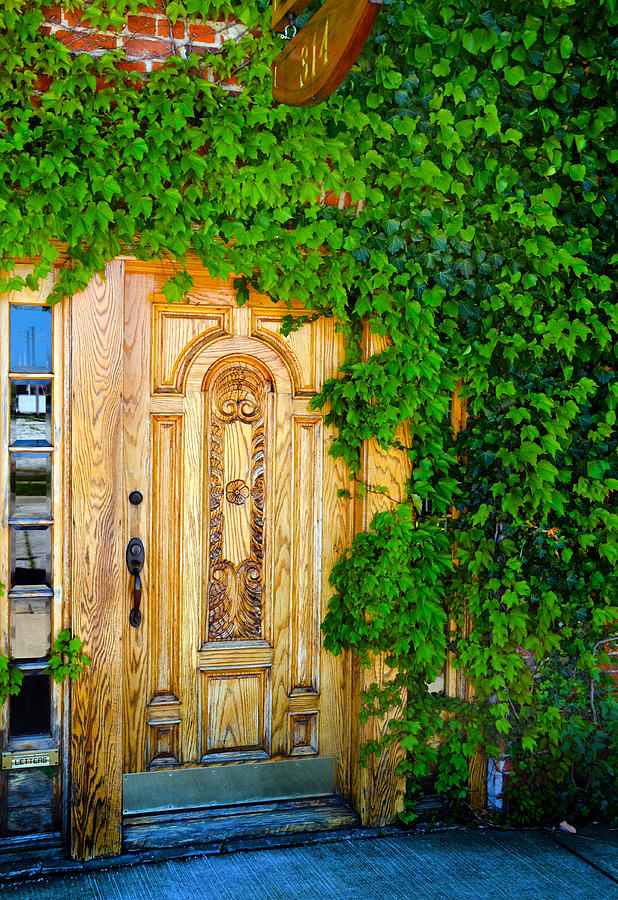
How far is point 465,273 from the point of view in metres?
Result: 3.49

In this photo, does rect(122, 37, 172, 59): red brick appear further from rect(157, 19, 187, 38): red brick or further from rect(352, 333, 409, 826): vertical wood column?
rect(352, 333, 409, 826): vertical wood column

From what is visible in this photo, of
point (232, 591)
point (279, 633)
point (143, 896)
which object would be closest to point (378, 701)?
point (279, 633)

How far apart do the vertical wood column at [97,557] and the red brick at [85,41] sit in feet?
2.57

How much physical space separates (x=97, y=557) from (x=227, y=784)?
1.17 m

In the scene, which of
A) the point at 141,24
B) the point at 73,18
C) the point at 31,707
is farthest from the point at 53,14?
the point at 31,707

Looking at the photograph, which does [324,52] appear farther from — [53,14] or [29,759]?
[29,759]

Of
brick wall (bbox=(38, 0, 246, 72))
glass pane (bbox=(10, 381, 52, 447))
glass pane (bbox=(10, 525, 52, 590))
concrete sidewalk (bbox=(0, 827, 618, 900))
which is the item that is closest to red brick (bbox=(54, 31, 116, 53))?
brick wall (bbox=(38, 0, 246, 72))

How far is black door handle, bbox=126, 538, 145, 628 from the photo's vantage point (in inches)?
131

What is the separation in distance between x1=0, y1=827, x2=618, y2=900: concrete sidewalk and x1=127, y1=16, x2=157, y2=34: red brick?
10.4 feet

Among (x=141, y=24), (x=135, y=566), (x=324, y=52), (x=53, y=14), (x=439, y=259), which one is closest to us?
(x=324, y=52)

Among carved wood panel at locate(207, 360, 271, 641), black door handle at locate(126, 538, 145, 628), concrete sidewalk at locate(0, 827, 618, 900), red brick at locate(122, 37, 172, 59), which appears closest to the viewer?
concrete sidewalk at locate(0, 827, 618, 900)

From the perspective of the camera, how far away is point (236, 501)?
3.52m

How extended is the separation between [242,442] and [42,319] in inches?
37.6

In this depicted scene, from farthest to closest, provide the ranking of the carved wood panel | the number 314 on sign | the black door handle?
1. the carved wood panel
2. the black door handle
3. the number 314 on sign
